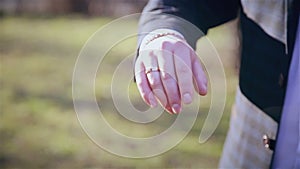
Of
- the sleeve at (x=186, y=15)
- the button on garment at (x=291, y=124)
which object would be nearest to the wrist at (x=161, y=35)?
the sleeve at (x=186, y=15)

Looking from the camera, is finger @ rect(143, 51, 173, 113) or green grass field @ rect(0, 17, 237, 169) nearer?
finger @ rect(143, 51, 173, 113)

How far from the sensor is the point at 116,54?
2.65ft

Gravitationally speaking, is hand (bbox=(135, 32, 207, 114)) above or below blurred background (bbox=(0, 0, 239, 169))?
above

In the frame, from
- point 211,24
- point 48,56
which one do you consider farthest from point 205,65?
point 48,56

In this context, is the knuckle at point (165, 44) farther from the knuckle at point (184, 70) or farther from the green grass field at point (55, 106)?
→ the green grass field at point (55, 106)

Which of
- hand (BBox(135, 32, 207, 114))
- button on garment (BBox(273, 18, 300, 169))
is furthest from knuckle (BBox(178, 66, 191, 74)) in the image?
button on garment (BBox(273, 18, 300, 169))

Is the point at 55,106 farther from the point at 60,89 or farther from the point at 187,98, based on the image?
the point at 187,98

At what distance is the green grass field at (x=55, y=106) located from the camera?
2.88 feet

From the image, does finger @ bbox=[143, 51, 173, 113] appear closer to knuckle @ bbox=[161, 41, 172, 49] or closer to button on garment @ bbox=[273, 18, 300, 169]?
knuckle @ bbox=[161, 41, 172, 49]

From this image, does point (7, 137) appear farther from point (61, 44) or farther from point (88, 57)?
point (88, 57)

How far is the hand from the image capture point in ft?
1.87

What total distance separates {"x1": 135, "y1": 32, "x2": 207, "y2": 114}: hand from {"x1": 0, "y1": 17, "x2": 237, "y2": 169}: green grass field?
0.18 metres

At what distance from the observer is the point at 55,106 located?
1.18 meters

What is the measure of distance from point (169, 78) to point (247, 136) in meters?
0.20
